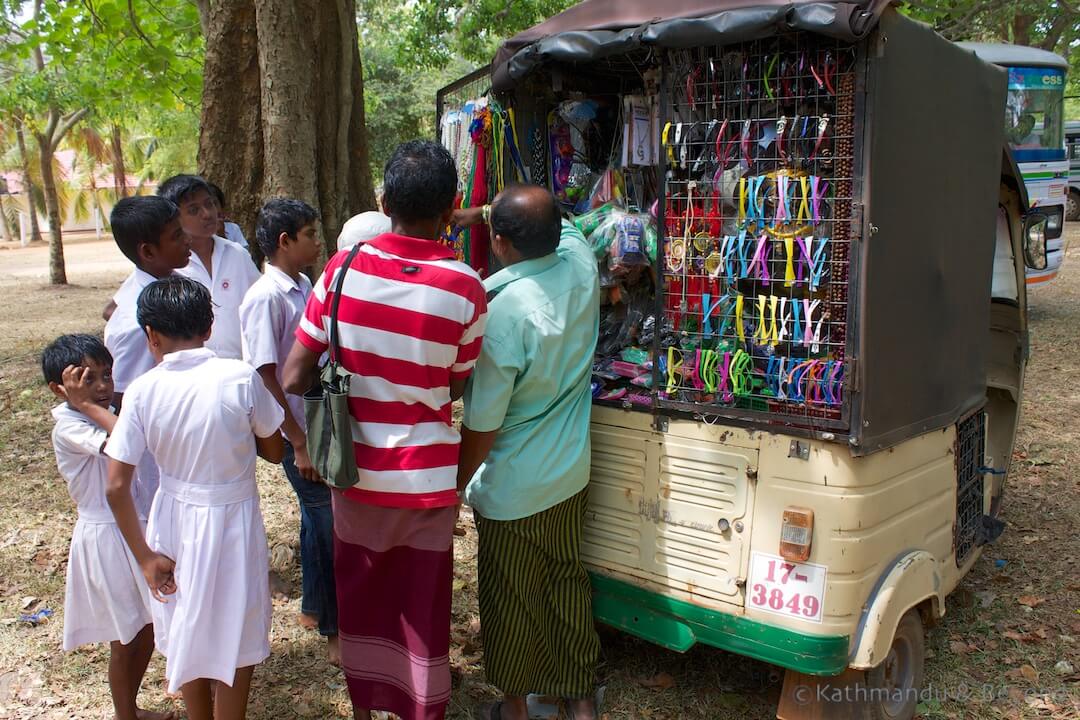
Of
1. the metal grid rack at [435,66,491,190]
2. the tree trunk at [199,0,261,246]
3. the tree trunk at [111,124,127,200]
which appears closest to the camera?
the metal grid rack at [435,66,491,190]

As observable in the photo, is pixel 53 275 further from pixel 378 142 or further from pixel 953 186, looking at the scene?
pixel 953 186

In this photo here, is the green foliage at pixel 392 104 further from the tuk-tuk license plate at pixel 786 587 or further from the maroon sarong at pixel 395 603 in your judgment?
the tuk-tuk license plate at pixel 786 587

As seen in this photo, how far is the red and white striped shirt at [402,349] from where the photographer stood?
8.04 feet

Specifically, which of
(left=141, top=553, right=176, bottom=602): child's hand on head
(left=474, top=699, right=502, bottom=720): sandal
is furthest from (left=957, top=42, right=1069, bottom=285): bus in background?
(left=141, top=553, right=176, bottom=602): child's hand on head

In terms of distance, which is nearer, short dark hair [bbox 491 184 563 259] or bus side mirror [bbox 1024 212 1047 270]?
short dark hair [bbox 491 184 563 259]

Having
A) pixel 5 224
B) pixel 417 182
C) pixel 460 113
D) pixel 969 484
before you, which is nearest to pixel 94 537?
pixel 417 182

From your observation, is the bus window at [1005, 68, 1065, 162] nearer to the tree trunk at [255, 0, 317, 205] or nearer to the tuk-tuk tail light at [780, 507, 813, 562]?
the tree trunk at [255, 0, 317, 205]

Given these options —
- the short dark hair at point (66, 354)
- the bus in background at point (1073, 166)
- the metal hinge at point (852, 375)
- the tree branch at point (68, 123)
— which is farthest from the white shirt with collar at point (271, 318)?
the bus in background at point (1073, 166)

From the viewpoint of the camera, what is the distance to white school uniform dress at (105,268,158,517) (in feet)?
9.32

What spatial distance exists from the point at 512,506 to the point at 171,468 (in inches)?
41.3

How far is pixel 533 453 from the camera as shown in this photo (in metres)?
2.75

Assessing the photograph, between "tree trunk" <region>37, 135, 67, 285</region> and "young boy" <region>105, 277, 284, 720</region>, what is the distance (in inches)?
573

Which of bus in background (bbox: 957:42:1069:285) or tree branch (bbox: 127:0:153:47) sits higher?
tree branch (bbox: 127:0:153:47)

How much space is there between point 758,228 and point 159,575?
6.95ft
